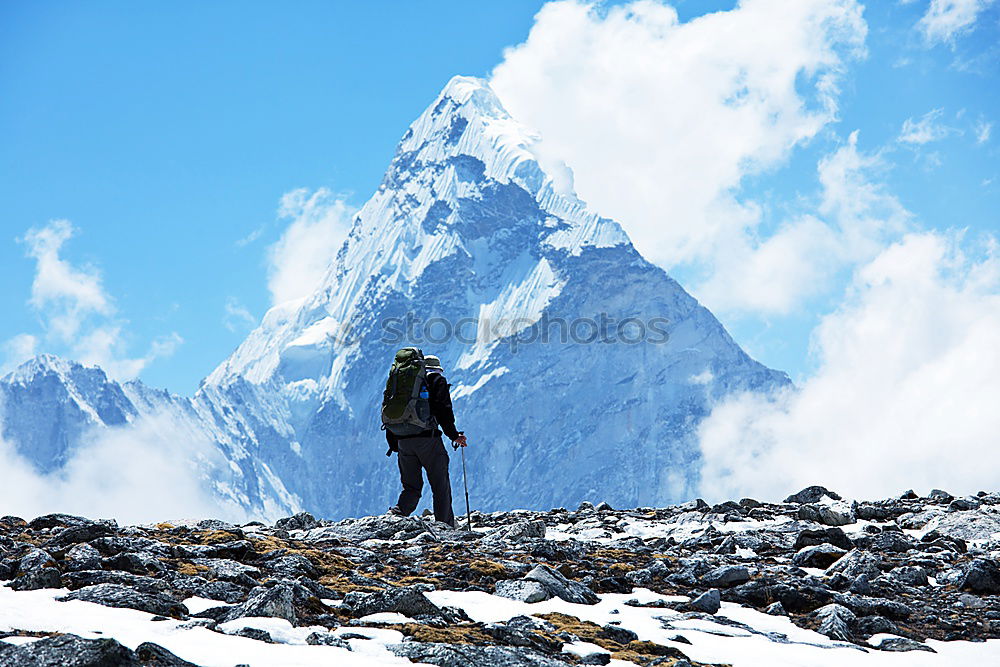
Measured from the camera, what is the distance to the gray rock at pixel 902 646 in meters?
7.41

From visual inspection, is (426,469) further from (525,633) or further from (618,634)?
(525,633)

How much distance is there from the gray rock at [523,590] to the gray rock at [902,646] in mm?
2462

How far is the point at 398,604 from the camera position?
7.21 m

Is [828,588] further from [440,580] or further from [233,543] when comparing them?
[233,543]

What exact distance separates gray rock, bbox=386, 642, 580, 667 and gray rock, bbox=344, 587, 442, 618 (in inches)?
43.1

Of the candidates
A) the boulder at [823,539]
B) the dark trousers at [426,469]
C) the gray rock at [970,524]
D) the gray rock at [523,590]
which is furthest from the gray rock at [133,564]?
the gray rock at [970,524]

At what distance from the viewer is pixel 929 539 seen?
1268 cm

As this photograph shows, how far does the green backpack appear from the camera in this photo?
48.0 ft

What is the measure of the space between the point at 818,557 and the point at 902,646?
12.1ft

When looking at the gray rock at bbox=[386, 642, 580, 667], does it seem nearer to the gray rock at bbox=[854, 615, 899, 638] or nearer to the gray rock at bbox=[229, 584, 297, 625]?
the gray rock at bbox=[229, 584, 297, 625]

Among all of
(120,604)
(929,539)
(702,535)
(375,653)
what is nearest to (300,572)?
(120,604)

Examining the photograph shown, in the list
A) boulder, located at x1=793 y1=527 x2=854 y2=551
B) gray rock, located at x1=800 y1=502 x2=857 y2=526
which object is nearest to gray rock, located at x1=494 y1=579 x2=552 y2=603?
boulder, located at x1=793 y1=527 x2=854 y2=551

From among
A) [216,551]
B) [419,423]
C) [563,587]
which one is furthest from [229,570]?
[419,423]

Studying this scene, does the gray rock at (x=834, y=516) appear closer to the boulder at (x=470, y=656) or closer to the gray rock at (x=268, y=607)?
the boulder at (x=470, y=656)
